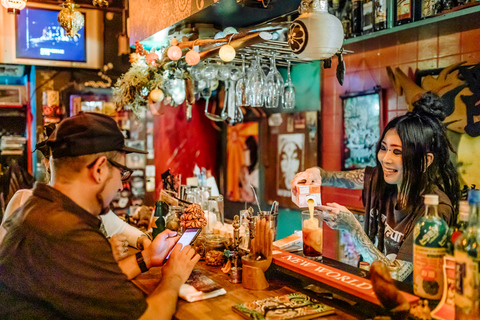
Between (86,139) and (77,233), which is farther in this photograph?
(86,139)

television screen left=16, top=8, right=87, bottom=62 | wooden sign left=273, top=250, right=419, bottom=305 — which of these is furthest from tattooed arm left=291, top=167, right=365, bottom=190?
television screen left=16, top=8, right=87, bottom=62

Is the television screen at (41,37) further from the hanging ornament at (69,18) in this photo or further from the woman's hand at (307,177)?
the woman's hand at (307,177)

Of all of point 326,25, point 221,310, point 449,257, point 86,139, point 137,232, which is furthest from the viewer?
point 137,232

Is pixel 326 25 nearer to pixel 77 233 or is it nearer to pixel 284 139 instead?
pixel 77 233

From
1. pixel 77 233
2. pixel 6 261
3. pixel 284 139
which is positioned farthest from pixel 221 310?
pixel 284 139

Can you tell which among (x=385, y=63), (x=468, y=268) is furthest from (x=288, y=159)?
(x=468, y=268)

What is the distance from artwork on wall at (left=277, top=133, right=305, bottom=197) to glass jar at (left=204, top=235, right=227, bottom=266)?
7.47ft

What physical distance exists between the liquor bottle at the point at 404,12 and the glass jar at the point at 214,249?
2.25 m

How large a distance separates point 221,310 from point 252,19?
179cm

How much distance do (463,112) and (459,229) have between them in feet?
6.44

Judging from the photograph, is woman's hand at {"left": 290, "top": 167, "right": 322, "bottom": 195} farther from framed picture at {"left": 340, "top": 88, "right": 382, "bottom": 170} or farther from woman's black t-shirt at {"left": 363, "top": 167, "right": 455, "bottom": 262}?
framed picture at {"left": 340, "top": 88, "right": 382, "bottom": 170}

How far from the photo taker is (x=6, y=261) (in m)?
1.39

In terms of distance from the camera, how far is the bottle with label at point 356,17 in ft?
11.4

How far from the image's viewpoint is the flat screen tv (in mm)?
4719
